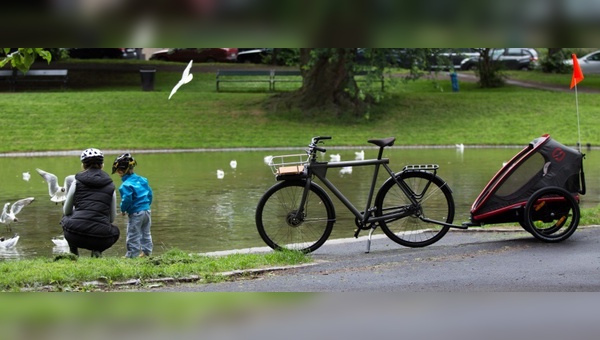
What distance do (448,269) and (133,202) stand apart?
338cm

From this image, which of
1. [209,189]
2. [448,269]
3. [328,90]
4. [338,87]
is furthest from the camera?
[338,87]

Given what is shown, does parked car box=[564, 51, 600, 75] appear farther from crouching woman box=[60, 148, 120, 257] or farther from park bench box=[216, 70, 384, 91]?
crouching woman box=[60, 148, 120, 257]

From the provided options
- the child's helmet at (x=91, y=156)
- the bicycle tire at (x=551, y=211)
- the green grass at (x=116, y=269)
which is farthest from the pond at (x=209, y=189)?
the bicycle tire at (x=551, y=211)

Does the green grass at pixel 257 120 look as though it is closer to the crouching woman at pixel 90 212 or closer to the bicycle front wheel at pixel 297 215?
the crouching woman at pixel 90 212

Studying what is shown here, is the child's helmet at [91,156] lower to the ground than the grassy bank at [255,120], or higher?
lower

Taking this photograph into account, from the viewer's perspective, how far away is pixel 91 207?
8.48 m

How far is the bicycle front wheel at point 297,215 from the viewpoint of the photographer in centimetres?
832

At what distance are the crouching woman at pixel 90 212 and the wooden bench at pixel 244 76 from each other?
92.2 ft

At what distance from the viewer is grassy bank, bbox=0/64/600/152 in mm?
26797

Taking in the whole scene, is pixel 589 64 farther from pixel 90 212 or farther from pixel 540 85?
pixel 90 212

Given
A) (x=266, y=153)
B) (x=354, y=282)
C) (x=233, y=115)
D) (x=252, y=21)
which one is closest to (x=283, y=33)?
(x=252, y=21)

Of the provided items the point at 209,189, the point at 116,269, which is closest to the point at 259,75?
the point at 209,189

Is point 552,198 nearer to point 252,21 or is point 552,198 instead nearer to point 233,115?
point 252,21

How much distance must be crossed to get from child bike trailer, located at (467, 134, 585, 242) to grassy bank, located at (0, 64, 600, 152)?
702 inches
